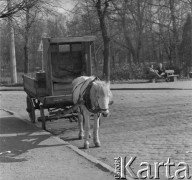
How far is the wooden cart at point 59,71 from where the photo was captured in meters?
11.4

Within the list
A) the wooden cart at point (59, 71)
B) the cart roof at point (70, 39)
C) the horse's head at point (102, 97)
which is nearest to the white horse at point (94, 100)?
the horse's head at point (102, 97)

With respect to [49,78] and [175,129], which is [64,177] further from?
[49,78]

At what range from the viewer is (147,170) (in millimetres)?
6699

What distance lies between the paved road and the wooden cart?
2.63ft

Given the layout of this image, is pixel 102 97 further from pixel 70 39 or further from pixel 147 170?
pixel 70 39

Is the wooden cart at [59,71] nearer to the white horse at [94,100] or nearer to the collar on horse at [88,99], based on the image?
the white horse at [94,100]

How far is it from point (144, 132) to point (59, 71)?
11.4ft

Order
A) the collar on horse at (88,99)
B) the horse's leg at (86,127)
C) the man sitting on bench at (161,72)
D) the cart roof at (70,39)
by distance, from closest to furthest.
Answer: the horse's leg at (86,127) → the collar on horse at (88,99) → the cart roof at (70,39) → the man sitting on bench at (161,72)

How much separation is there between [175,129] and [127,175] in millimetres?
4556

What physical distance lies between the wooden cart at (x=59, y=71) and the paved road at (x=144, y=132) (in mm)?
801

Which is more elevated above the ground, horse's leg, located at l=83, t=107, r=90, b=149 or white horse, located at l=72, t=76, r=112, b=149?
white horse, located at l=72, t=76, r=112, b=149

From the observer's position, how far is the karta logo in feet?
20.6

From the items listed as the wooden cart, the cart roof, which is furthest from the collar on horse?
the cart roof

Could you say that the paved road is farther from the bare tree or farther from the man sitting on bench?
the man sitting on bench
